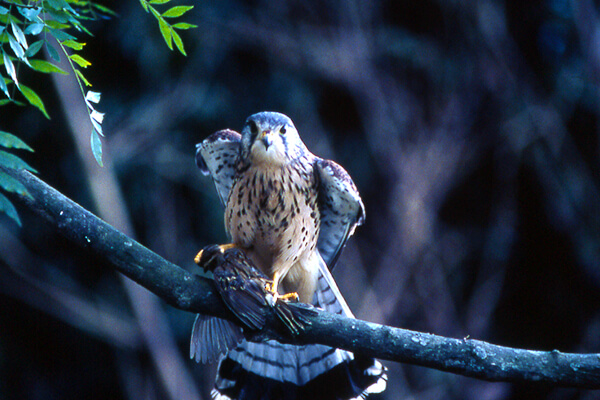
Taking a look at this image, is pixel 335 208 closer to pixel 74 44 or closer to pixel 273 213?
pixel 273 213

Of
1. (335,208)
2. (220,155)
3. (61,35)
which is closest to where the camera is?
(61,35)

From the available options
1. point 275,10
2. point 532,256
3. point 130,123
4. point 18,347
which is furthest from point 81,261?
point 532,256

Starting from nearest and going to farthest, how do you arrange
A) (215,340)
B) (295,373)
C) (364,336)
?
(364,336), (215,340), (295,373)

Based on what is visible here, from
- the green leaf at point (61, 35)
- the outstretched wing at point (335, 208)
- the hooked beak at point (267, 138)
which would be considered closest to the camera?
the green leaf at point (61, 35)

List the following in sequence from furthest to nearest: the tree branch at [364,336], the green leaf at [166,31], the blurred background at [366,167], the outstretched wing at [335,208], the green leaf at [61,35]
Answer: the blurred background at [366,167] < the outstretched wing at [335,208] < the tree branch at [364,336] < the green leaf at [166,31] < the green leaf at [61,35]

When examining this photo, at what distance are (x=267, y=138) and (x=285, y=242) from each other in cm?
46

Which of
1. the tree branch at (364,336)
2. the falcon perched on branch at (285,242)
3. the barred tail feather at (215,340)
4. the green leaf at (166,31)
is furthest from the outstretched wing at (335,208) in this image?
the green leaf at (166,31)

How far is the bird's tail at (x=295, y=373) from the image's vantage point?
2.63 meters

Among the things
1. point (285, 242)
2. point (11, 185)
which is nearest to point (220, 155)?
point (285, 242)

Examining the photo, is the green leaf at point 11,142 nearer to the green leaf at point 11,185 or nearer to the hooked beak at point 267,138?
the green leaf at point 11,185

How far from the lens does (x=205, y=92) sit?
480cm

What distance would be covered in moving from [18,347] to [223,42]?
2.85m

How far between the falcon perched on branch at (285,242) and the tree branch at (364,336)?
26.6 inches

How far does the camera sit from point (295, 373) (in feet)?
8.97
